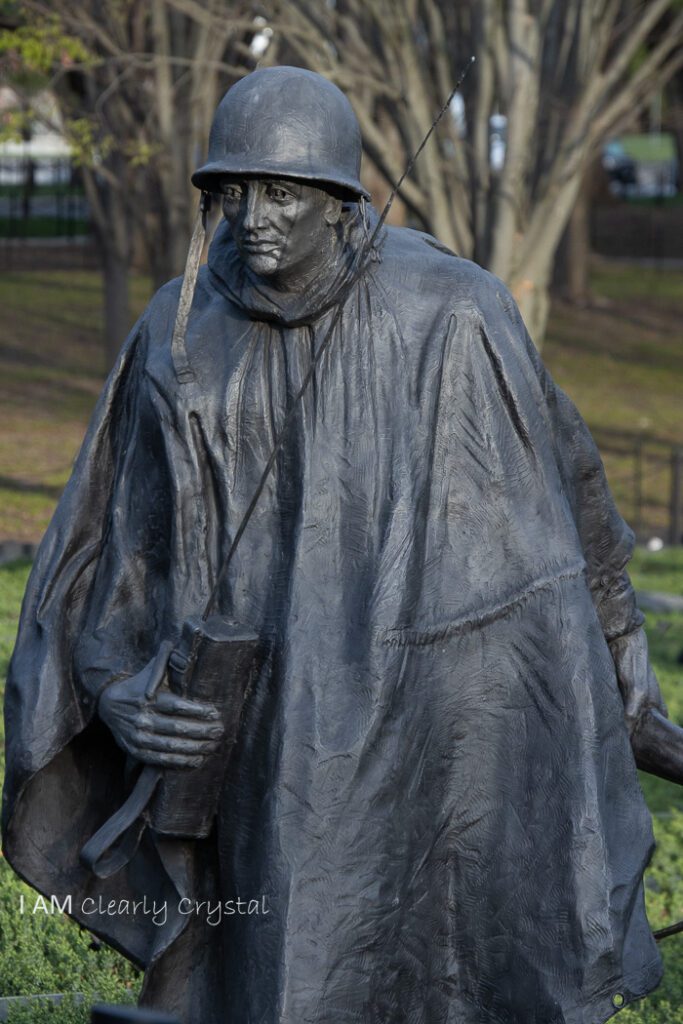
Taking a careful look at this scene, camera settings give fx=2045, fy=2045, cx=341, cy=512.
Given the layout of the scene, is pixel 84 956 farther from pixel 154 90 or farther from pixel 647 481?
pixel 647 481

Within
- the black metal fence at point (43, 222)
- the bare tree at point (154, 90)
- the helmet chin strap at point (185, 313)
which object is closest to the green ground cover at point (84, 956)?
the helmet chin strap at point (185, 313)

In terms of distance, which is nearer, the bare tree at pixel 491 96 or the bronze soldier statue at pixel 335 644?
the bronze soldier statue at pixel 335 644

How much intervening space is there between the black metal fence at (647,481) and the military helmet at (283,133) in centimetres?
1184

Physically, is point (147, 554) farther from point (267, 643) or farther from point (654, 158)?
point (654, 158)

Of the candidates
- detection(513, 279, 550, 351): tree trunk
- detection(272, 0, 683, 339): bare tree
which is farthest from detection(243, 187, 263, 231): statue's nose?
detection(513, 279, 550, 351): tree trunk

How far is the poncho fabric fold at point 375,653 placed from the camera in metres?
3.84

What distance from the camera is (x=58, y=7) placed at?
14.9 meters

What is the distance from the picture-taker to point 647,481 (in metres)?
18.7

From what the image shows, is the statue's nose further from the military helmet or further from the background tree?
the background tree

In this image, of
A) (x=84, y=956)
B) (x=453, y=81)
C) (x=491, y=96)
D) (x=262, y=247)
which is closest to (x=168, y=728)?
(x=262, y=247)

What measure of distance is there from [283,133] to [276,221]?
16cm

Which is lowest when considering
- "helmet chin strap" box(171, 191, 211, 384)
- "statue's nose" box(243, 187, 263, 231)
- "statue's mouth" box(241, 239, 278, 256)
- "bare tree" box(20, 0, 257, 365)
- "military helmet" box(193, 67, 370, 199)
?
"bare tree" box(20, 0, 257, 365)

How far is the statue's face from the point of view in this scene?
3795 millimetres

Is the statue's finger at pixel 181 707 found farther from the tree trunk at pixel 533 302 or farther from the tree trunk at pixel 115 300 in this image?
the tree trunk at pixel 115 300
